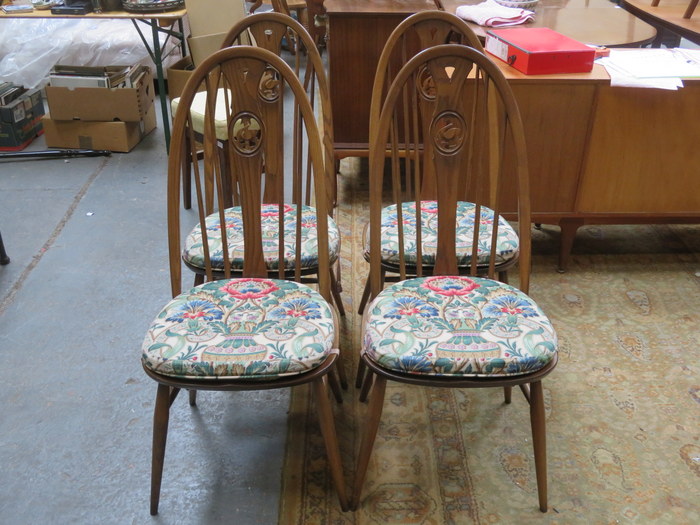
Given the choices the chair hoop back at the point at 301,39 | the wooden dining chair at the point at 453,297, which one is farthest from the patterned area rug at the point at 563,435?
the chair hoop back at the point at 301,39

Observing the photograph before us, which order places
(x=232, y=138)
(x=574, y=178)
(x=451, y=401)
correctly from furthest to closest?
(x=574, y=178) < (x=451, y=401) < (x=232, y=138)

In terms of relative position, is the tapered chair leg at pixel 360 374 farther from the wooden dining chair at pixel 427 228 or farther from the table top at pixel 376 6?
the table top at pixel 376 6

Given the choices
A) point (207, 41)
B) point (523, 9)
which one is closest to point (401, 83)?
point (523, 9)

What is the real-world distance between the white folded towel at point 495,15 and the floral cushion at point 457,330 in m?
1.49

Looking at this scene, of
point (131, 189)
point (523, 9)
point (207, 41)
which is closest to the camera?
point (523, 9)

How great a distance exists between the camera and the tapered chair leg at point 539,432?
139cm

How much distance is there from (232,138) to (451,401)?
36.7 inches

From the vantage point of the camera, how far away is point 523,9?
2848 millimetres

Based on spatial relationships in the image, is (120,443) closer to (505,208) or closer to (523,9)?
(505,208)

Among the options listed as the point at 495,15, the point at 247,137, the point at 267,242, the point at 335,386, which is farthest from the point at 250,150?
the point at 495,15

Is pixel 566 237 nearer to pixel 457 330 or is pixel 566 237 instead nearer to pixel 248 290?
pixel 457 330

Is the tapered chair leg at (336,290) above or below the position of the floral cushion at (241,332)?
below

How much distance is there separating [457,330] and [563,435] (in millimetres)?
587

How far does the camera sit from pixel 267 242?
5.61 feet
